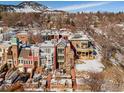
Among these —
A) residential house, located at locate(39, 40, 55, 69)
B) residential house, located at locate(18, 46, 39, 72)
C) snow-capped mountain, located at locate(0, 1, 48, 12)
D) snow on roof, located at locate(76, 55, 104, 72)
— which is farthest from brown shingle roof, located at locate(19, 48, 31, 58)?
snow on roof, located at locate(76, 55, 104, 72)

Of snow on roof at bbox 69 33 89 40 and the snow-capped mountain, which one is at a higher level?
the snow-capped mountain

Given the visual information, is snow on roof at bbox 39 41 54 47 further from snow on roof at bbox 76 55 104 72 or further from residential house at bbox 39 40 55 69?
snow on roof at bbox 76 55 104 72

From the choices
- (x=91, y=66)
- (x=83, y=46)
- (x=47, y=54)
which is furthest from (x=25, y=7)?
(x=91, y=66)

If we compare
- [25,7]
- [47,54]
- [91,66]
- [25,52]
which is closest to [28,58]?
[25,52]

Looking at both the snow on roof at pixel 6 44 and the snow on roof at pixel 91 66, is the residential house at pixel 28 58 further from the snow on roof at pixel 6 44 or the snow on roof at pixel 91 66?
the snow on roof at pixel 91 66

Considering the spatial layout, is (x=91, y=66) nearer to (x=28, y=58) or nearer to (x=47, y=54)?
(x=47, y=54)

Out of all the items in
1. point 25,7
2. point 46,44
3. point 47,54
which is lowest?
point 47,54

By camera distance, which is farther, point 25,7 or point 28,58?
point 28,58

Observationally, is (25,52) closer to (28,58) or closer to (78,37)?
(28,58)

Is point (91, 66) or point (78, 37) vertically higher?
point (78, 37)
